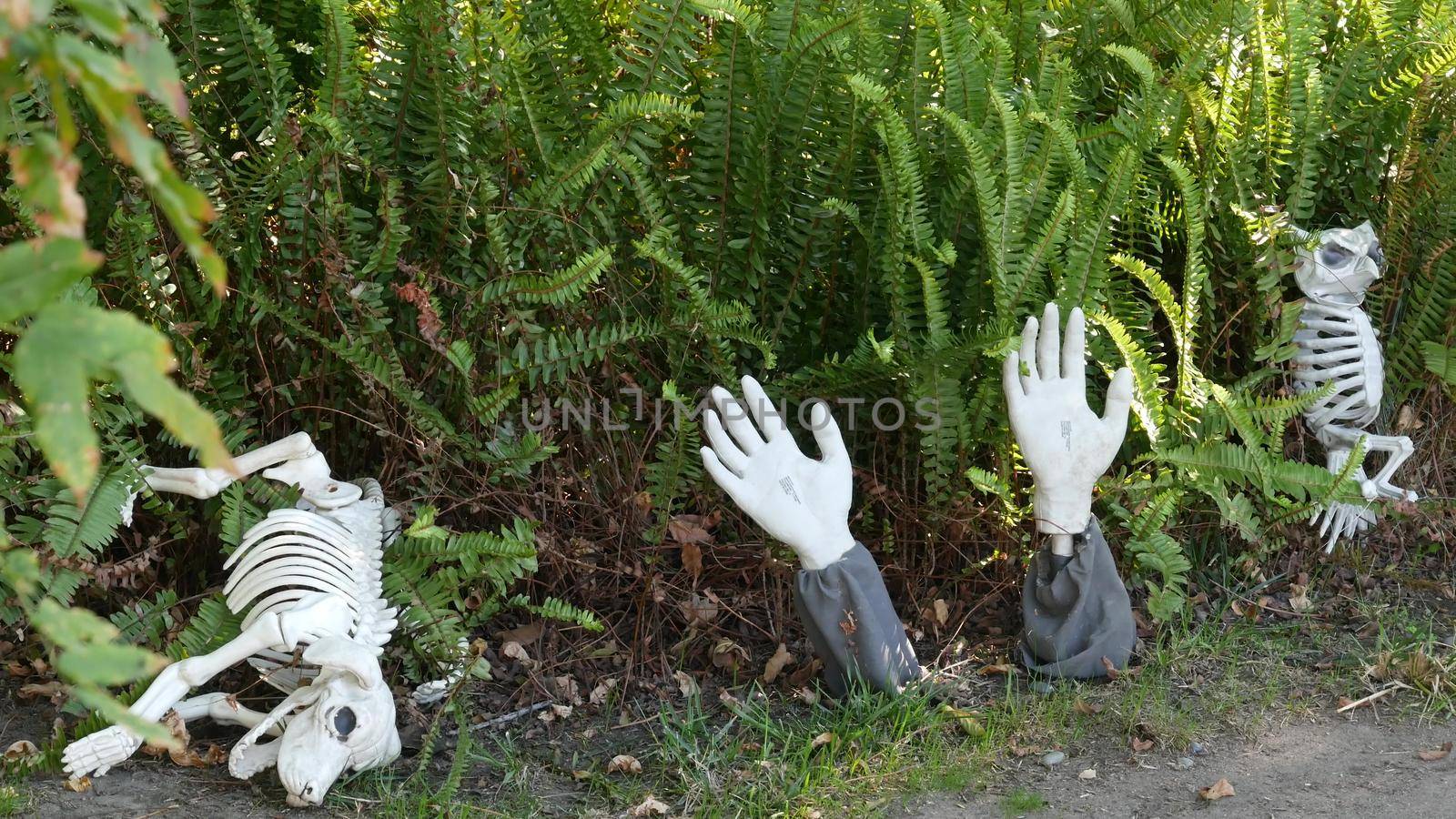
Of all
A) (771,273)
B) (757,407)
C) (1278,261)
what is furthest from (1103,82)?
(757,407)

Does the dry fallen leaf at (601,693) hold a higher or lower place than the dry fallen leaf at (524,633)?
lower

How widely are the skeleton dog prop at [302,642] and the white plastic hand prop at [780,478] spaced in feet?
2.70

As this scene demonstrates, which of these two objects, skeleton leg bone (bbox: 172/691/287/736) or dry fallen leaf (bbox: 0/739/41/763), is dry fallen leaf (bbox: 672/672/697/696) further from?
dry fallen leaf (bbox: 0/739/41/763)

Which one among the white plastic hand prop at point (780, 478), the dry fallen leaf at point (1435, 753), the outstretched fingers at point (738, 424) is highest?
the outstretched fingers at point (738, 424)

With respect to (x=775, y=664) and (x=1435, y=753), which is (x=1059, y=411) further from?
(x=1435, y=753)

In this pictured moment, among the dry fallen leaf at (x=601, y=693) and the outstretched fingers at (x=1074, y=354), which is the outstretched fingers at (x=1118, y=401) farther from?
the dry fallen leaf at (x=601, y=693)

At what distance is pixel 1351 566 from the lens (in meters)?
3.57

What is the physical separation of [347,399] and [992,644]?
1735 mm

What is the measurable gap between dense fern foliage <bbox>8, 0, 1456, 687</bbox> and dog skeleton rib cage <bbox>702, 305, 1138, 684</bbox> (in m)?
0.15

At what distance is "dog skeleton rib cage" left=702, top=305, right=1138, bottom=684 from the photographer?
2801 millimetres

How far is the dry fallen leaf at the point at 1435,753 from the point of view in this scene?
8.95 feet

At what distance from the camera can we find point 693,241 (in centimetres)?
314

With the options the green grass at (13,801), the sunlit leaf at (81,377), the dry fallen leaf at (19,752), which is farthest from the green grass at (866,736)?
the sunlit leaf at (81,377)

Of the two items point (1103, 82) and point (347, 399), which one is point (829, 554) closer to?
point (347, 399)
